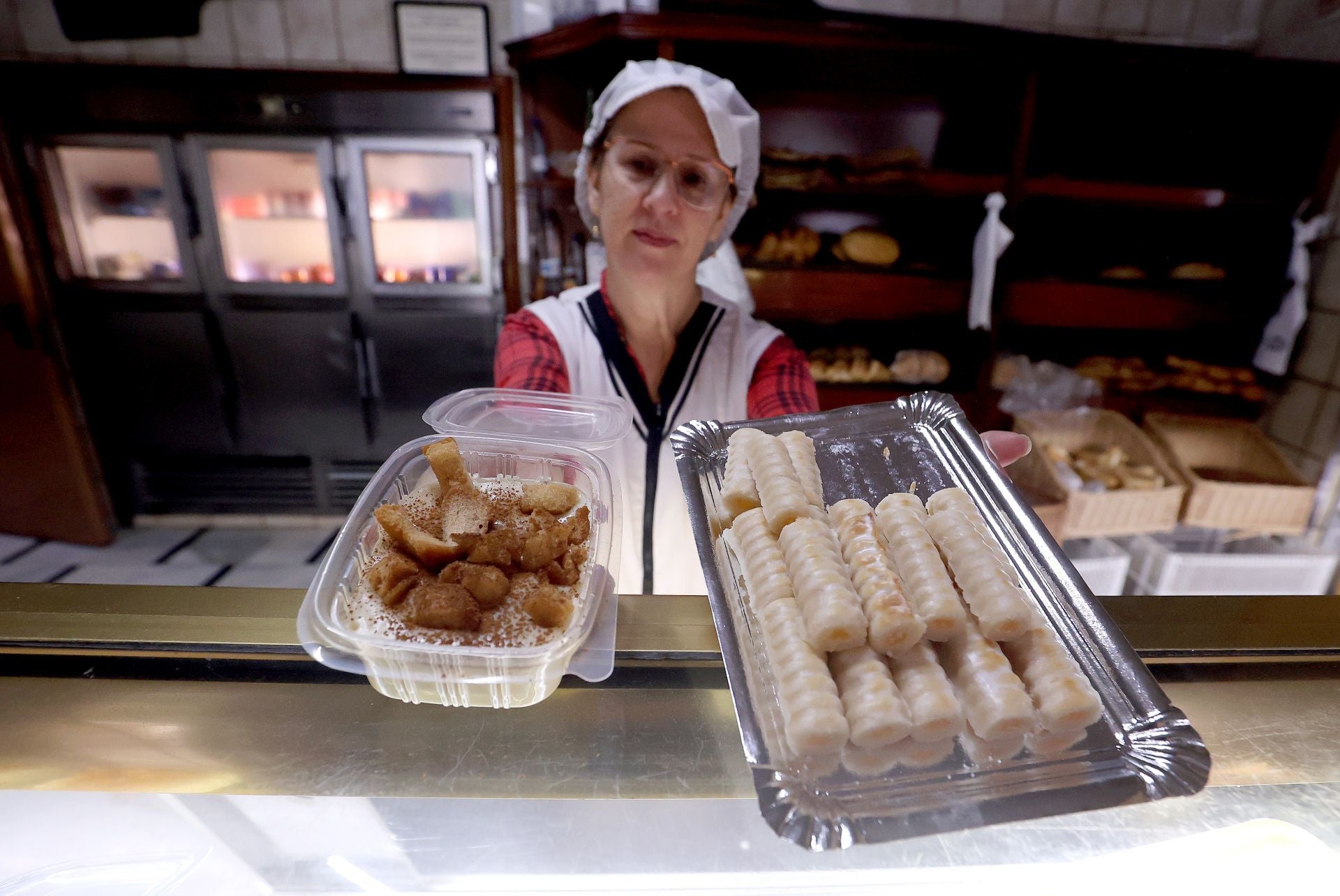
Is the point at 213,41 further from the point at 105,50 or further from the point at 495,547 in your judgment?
the point at 495,547

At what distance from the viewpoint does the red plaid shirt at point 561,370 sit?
5.27 feet

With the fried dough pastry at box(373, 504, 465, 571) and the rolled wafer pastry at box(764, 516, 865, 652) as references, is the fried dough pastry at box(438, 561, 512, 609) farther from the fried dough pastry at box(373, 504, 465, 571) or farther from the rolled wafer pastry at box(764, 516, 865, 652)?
the rolled wafer pastry at box(764, 516, 865, 652)

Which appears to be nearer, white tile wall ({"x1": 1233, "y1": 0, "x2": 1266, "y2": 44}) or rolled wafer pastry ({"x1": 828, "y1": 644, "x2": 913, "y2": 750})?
rolled wafer pastry ({"x1": 828, "y1": 644, "x2": 913, "y2": 750})

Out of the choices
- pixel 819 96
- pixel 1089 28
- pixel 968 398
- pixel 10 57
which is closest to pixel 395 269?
pixel 10 57

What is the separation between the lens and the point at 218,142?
3.60m

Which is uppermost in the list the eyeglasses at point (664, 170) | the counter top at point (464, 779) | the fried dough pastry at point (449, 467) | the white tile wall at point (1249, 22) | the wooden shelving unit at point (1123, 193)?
the white tile wall at point (1249, 22)

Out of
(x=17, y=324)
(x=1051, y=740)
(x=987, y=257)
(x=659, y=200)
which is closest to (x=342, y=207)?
(x=17, y=324)

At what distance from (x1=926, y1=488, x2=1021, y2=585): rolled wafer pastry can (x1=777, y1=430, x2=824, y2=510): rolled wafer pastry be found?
0.16 meters

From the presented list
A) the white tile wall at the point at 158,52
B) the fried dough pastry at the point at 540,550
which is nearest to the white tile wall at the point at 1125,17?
the fried dough pastry at the point at 540,550

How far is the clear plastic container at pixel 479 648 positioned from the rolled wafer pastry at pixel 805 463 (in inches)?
11.2

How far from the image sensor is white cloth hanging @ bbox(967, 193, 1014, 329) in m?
2.96

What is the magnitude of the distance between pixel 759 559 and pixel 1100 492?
2.52 metres

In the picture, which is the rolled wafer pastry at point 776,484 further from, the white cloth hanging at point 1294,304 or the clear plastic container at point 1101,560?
the white cloth hanging at point 1294,304

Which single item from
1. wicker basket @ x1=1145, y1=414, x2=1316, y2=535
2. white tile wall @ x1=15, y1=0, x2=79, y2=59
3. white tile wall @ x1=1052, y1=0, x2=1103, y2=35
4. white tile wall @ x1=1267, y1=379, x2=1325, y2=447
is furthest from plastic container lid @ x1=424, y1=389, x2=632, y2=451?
white tile wall @ x1=15, y1=0, x2=79, y2=59
